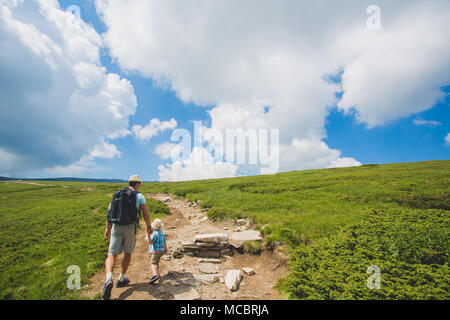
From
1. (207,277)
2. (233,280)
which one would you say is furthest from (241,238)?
(233,280)

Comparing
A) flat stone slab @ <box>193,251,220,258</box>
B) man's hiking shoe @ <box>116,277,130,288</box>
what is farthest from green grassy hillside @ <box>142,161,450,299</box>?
man's hiking shoe @ <box>116,277,130,288</box>

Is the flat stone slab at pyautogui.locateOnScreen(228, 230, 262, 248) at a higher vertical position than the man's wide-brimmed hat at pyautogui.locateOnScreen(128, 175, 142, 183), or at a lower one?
lower

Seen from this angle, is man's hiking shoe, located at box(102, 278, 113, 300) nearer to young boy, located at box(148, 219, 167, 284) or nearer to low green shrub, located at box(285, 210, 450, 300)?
young boy, located at box(148, 219, 167, 284)

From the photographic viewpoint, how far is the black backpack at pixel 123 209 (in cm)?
706

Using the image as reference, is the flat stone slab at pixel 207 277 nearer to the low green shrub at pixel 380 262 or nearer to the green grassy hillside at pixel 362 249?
the green grassy hillside at pixel 362 249

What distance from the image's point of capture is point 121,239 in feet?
24.1

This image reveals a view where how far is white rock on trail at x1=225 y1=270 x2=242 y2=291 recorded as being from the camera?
752cm

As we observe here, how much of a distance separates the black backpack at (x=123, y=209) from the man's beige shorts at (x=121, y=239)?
1.26ft

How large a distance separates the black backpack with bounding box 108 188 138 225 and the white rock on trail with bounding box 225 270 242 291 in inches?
185

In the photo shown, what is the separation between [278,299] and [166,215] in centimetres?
1636

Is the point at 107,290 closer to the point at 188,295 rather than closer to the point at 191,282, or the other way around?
the point at 188,295

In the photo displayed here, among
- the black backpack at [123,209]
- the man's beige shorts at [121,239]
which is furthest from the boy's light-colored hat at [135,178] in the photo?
the man's beige shorts at [121,239]

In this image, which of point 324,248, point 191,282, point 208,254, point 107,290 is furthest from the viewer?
point 208,254

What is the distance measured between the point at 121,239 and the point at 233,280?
16.1 ft
